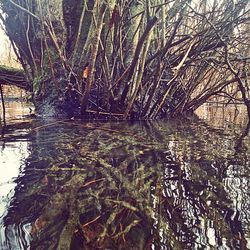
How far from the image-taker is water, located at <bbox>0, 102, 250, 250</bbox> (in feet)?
2.64

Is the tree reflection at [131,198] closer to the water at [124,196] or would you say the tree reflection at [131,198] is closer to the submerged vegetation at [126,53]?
the water at [124,196]

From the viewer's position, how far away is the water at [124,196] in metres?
0.81

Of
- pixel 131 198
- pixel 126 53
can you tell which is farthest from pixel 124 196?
pixel 126 53

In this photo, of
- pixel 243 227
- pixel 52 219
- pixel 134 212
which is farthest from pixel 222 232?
pixel 52 219

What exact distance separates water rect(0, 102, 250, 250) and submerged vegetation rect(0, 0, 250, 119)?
1262 mm

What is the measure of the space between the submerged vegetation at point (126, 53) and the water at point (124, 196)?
1.26 meters

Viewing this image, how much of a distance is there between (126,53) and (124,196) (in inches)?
111

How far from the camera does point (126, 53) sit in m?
3.69

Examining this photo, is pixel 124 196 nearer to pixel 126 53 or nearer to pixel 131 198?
pixel 131 198

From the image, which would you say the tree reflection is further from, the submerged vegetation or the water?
the submerged vegetation

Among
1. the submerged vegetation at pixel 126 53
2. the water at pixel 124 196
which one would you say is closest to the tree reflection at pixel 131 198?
the water at pixel 124 196

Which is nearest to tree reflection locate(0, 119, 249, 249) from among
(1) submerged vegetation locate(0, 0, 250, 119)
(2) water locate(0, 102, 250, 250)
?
(2) water locate(0, 102, 250, 250)

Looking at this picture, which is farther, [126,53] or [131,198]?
[126,53]

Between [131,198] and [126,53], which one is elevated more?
[126,53]
